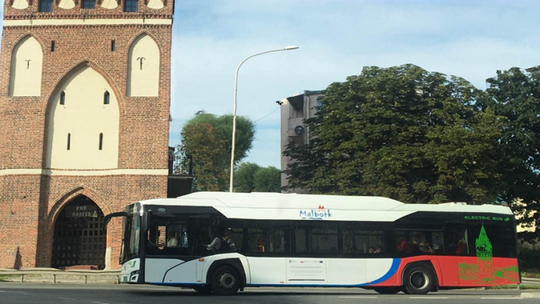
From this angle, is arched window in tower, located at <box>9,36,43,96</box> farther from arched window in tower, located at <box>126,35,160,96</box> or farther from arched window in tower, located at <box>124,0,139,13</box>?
arched window in tower, located at <box>124,0,139,13</box>

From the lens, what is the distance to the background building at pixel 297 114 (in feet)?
190

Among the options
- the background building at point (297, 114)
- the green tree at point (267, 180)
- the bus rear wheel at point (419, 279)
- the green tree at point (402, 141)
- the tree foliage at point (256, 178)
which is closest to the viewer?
the bus rear wheel at point (419, 279)

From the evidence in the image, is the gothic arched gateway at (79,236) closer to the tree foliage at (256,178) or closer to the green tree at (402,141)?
the green tree at (402,141)

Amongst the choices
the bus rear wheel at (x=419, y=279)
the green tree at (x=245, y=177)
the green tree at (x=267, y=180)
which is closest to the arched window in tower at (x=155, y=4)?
the bus rear wheel at (x=419, y=279)

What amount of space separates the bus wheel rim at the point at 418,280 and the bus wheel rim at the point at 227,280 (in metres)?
4.89

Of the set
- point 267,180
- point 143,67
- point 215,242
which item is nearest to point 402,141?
point 143,67

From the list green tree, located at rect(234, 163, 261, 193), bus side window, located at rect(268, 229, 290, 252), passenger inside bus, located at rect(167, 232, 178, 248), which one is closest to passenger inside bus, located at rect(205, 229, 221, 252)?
passenger inside bus, located at rect(167, 232, 178, 248)

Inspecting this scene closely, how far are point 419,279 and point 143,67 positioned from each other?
16.3 metres

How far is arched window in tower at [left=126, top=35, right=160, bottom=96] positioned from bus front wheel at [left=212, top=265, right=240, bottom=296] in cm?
1370

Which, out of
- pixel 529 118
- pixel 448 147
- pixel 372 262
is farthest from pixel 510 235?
pixel 529 118

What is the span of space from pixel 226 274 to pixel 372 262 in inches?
156

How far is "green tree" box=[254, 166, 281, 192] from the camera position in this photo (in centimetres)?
7838

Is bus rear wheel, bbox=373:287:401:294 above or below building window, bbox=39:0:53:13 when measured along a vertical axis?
below

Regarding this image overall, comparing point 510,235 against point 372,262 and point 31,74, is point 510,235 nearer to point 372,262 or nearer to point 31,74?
point 372,262
